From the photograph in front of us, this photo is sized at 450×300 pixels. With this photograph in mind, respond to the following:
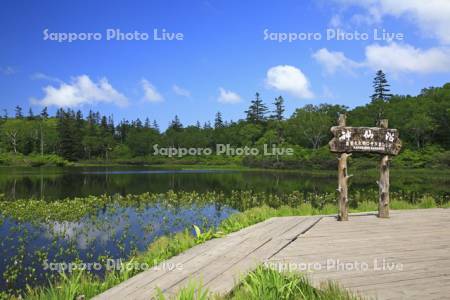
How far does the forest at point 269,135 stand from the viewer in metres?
62.4

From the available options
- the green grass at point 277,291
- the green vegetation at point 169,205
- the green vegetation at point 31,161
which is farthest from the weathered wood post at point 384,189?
the green vegetation at point 31,161

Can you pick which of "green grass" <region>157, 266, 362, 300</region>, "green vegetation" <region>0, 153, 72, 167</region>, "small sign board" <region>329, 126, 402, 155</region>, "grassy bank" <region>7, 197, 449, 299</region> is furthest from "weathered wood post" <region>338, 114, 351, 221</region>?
"green vegetation" <region>0, 153, 72, 167</region>

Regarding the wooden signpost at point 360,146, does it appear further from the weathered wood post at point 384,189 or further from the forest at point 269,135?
the forest at point 269,135

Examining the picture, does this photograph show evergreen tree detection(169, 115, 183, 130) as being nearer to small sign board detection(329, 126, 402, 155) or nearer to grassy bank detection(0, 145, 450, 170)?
grassy bank detection(0, 145, 450, 170)

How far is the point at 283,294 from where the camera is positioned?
14.5 ft

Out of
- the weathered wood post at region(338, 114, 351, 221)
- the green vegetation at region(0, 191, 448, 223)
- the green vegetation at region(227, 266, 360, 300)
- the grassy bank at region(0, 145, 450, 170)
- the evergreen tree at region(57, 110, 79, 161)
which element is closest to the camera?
the green vegetation at region(227, 266, 360, 300)

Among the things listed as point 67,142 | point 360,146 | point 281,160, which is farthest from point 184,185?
point 67,142

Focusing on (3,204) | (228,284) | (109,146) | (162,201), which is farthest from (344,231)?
(109,146)

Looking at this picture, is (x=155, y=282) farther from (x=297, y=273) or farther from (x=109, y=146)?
(x=109, y=146)

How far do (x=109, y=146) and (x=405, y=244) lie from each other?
102 metres

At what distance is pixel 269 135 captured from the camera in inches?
3083

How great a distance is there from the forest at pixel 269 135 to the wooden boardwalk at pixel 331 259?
49.8m

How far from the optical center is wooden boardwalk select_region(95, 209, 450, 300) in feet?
15.7

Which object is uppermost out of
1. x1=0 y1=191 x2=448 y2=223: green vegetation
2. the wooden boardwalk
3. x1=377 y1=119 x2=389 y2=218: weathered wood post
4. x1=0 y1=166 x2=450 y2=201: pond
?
x1=377 y1=119 x2=389 y2=218: weathered wood post
